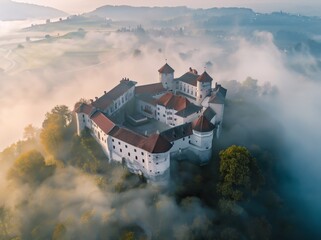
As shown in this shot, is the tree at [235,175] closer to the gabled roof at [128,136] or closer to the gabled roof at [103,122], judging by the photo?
the gabled roof at [128,136]

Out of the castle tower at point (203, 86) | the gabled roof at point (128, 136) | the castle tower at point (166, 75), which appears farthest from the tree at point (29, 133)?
the castle tower at point (203, 86)

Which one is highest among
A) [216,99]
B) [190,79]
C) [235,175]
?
[216,99]

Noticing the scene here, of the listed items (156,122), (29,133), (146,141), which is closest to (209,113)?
(156,122)

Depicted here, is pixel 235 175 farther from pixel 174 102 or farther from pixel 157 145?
pixel 174 102

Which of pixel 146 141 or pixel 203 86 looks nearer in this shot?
pixel 146 141

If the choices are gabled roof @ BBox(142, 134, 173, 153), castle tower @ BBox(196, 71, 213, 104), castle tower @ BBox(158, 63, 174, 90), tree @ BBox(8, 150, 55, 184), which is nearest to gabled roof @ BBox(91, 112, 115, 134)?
gabled roof @ BBox(142, 134, 173, 153)

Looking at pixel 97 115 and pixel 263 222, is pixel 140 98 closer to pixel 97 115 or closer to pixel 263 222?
pixel 97 115
